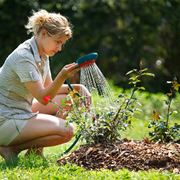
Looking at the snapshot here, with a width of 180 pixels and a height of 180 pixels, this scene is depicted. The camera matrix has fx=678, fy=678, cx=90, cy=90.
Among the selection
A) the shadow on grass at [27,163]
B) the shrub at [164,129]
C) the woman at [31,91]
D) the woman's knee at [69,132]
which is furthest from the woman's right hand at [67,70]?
the shrub at [164,129]

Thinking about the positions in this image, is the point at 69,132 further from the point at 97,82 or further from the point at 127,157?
the point at 127,157

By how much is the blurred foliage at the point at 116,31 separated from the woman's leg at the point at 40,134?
8.06m

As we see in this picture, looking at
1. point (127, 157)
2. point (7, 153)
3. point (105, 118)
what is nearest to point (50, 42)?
point (105, 118)

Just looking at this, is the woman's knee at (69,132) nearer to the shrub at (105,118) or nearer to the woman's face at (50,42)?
the shrub at (105,118)

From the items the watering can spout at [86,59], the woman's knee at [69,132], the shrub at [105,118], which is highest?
the watering can spout at [86,59]

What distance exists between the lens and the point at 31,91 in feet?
18.3

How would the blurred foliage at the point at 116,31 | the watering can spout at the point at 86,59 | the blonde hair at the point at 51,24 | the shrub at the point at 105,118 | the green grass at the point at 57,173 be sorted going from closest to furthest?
the green grass at the point at 57,173 → the watering can spout at the point at 86,59 → the shrub at the point at 105,118 → the blonde hair at the point at 51,24 → the blurred foliage at the point at 116,31

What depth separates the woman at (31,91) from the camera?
5.59 metres

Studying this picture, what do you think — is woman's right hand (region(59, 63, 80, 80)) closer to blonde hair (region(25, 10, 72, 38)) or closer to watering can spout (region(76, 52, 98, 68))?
watering can spout (region(76, 52, 98, 68))

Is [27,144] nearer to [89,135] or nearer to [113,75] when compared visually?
[89,135]

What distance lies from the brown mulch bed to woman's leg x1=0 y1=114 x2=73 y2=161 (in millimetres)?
345

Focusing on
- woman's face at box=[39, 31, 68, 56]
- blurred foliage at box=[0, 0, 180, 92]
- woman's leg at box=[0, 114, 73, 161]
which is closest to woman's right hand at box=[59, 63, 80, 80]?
woman's face at box=[39, 31, 68, 56]

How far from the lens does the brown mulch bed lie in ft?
17.2

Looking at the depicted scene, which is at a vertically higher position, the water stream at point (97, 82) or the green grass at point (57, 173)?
the water stream at point (97, 82)
